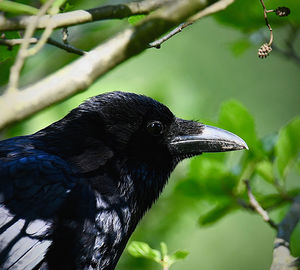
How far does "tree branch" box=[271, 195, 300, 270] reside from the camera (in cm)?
355

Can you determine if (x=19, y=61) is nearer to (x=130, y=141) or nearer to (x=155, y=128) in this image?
(x=130, y=141)

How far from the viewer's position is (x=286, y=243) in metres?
3.74

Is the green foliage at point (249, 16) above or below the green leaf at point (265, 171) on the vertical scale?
above

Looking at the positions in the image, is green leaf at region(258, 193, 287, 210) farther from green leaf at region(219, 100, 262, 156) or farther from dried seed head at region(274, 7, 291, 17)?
dried seed head at region(274, 7, 291, 17)

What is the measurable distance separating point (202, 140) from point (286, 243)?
0.86 meters

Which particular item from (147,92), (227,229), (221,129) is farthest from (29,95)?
(227,229)

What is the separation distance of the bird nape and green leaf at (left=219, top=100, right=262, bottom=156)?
0.19 m

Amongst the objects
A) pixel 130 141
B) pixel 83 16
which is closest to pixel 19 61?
pixel 83 16

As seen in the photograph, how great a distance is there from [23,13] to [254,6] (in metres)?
1.64

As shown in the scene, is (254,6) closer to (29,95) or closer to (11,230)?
(11,230)

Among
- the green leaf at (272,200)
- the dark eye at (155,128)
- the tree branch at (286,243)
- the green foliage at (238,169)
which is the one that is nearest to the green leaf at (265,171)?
the green foliage at (238,169)

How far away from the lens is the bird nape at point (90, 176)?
11.3 ft

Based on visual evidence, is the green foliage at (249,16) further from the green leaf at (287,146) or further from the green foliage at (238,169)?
the green leaf at (287,146)

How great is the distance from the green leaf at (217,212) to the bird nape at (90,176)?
37 cm
